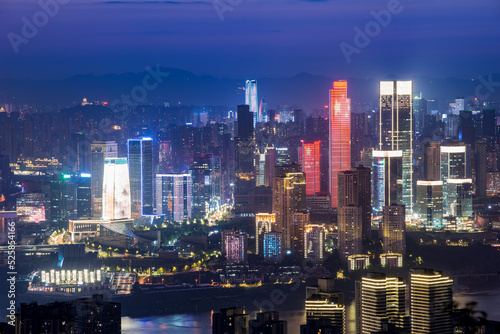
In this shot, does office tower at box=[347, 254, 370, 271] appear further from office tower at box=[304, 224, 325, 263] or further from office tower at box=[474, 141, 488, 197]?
office tower at box=[474, 141, 488, 197]

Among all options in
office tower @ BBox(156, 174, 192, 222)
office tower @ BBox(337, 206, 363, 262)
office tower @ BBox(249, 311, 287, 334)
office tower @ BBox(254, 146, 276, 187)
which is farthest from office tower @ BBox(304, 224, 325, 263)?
office tower @ BBox(249, 311, 287, 334)

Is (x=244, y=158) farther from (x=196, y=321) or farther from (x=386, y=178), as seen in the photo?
(x=196, y=321)

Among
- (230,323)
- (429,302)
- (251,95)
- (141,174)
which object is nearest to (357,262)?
(141,174)

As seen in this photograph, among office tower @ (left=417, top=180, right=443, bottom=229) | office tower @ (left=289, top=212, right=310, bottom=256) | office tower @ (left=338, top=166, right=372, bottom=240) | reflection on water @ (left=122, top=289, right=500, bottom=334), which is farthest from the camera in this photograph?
office tower @ (left=417, top=180, right=443, bottom=229)

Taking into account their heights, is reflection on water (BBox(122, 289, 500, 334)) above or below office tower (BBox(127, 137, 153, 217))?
below

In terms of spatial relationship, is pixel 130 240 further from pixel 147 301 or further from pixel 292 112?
pixel 292 112

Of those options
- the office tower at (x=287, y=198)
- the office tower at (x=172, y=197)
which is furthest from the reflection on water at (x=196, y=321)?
the office tower at (x=172, y=197)
